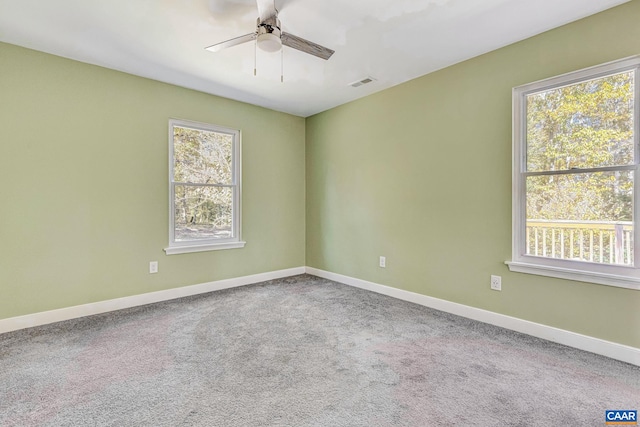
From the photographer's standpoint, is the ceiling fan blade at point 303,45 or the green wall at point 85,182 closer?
the ceiling fan blade at point 303,45

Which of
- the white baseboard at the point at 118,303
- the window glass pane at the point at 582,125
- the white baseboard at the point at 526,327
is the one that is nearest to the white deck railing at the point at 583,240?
the window glass pane at the point at 582,125

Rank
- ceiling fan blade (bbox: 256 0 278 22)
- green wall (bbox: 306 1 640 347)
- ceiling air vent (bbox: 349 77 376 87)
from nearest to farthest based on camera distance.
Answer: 1. ceiling fan blade (bbox: 256 0 278 22)
2. green wall (bbox: 306 1 640 347)
3. ceiling air vent (bbox: 349 77 376 87)

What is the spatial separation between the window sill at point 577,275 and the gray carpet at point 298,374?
55cm

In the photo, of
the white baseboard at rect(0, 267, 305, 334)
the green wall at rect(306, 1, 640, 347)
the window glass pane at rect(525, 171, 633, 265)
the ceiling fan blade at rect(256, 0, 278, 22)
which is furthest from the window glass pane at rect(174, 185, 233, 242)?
the window glass pane at rect(525, 171, 633, 265)

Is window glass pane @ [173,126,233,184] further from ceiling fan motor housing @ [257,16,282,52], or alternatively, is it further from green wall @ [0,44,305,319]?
ceiling fan motor housing @ [257,16,282,52]

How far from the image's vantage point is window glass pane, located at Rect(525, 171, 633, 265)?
222cm

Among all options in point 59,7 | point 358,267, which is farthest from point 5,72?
point 358,267

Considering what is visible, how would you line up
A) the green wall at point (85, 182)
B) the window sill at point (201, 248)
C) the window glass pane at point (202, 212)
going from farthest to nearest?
the window glass pane at point (202, 212), the window sill at point (201, 248), the green wall at point (85, 182)

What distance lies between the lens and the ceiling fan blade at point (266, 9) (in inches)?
75.0

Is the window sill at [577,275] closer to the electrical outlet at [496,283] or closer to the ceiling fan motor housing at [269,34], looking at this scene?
the electrical outlet at [496,283]

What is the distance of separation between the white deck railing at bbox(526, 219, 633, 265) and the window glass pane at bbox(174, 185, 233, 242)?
345 centimetres

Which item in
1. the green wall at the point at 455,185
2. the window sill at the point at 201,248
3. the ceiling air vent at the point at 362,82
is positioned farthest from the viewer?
the window sill at the point at 201,248

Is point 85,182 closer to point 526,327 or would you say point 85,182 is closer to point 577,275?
point 526,327

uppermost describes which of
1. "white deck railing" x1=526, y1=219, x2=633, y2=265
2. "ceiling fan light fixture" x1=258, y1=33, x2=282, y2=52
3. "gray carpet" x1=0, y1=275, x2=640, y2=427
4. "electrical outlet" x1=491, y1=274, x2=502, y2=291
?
"ceiling fan light fixture" x1=258, y1=33, x2=282, y2=52
